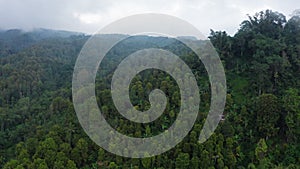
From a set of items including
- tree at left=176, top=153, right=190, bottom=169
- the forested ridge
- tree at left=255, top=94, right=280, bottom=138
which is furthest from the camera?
tree at left=255, top=94, right=280, bottom=138

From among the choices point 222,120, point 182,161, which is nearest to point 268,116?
point 222,120

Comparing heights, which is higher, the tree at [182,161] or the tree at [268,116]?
the tree at [268,116]

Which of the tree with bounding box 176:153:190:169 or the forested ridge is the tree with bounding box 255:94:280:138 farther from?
the tree with bounding box 176:153:190:169

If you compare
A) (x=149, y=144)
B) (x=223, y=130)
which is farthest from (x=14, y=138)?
(x=223, y=130)

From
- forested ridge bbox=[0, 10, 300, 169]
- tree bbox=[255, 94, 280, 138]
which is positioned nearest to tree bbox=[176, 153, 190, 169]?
forested ridge bbox=[0, 10, 300, 169]

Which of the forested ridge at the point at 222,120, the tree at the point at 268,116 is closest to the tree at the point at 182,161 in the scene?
the forested ridge at the point at 222,120

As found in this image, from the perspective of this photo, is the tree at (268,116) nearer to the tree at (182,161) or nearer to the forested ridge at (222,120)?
the forested ridge at (222,120)

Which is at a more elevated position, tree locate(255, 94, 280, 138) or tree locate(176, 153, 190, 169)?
tree locate(255, 94, 280, 138)

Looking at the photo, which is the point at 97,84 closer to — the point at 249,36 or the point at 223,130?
the point at 223,130
